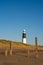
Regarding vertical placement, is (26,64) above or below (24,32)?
below

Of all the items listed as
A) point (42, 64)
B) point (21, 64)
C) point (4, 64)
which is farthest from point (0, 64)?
point (42, 64)

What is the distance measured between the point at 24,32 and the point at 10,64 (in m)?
45.7

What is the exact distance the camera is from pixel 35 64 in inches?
585

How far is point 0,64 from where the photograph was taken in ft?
47.9

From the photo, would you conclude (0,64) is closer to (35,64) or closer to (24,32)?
(35,64)

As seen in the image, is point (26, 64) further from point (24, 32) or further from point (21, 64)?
point (24, 32)

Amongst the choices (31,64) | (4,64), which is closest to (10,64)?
(4,64)

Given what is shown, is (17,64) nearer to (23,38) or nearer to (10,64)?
(10,64)

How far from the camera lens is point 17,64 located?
14.8 m

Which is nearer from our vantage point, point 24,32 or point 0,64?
point 0,64

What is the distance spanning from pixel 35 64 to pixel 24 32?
149 ft

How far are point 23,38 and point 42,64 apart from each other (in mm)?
44589

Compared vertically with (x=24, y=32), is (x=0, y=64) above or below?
below

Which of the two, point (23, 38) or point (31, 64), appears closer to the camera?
point (31, 64)
